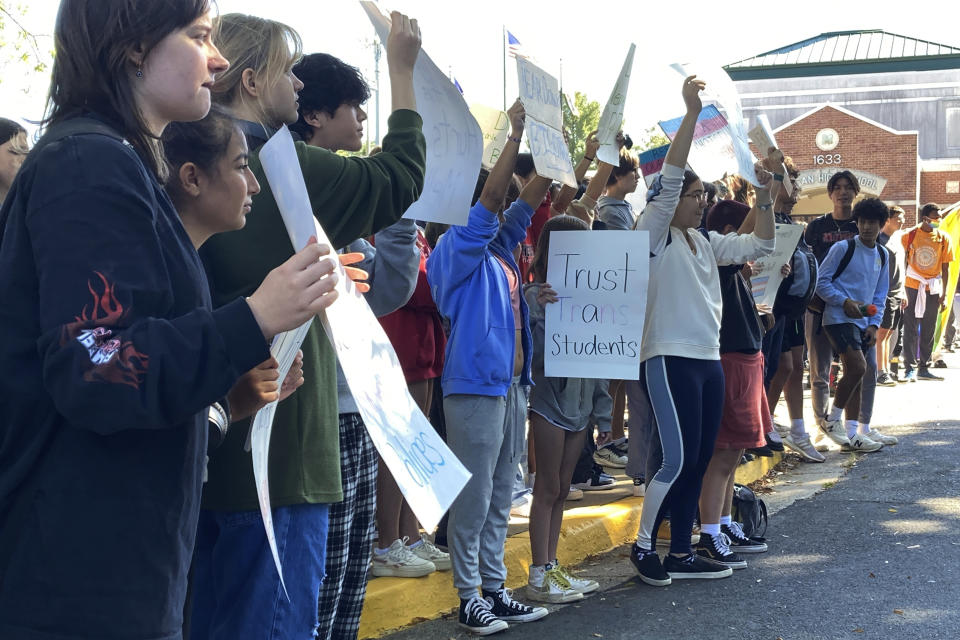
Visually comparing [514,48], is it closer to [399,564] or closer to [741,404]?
[399,564]

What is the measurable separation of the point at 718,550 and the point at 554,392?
1533 mm

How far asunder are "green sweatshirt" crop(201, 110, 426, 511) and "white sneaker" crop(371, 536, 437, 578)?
243 centimetres

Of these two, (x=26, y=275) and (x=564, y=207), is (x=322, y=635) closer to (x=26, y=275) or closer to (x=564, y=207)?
(x=26, y=275)

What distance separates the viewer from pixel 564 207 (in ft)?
20.9

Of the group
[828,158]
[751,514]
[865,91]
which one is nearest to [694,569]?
[751,514]

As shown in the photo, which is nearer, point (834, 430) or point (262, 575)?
point (262, 575)

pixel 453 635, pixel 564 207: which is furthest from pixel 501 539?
pixel 564 207

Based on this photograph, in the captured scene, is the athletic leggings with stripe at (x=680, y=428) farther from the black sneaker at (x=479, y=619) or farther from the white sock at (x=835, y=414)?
the white sock at (x=835, y=414)

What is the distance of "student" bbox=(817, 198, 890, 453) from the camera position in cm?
922

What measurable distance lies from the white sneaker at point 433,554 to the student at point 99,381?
11.3 feet

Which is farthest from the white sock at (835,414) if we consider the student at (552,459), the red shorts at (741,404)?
the student at (552,459)

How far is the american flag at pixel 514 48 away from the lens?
4.38 metres

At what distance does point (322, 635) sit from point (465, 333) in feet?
5.57

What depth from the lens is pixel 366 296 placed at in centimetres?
332
